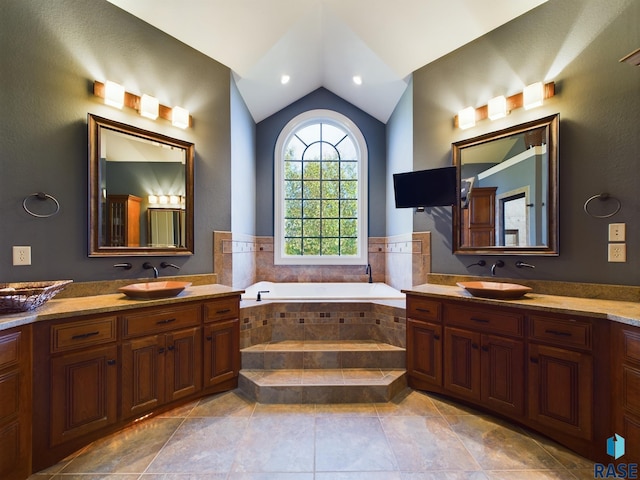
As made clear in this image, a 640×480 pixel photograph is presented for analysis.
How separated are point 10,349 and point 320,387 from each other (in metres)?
1.82

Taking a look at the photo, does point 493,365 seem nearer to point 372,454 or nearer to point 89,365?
point 372,454

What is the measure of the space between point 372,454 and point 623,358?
1.43m

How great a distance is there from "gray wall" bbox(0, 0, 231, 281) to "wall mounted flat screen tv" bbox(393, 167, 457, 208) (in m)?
2.26

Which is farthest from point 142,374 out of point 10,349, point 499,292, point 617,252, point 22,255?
point 617,252

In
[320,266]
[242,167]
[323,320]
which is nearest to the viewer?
[323,320]

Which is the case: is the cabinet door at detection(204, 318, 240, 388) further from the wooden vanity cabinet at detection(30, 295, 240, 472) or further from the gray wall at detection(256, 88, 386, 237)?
the gray wall at detection(256, 88, 386, 237)

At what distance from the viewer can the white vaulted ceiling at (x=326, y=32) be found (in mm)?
2365

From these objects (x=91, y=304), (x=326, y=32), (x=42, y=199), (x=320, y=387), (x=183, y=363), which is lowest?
(x=320, y=387)

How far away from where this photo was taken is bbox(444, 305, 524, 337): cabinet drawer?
5.95ft

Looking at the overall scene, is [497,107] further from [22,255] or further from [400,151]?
[22,255]

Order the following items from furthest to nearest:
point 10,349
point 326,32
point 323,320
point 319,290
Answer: point 319,290, point 326,32, point 323,320, point 10,349

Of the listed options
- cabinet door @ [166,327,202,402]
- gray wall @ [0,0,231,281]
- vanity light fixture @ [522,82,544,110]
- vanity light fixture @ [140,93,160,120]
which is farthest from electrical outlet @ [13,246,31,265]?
vanity light fixture @ [522,82,544,110]

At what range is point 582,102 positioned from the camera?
198cm

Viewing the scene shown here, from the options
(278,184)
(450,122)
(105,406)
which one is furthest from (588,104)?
(105,406)
